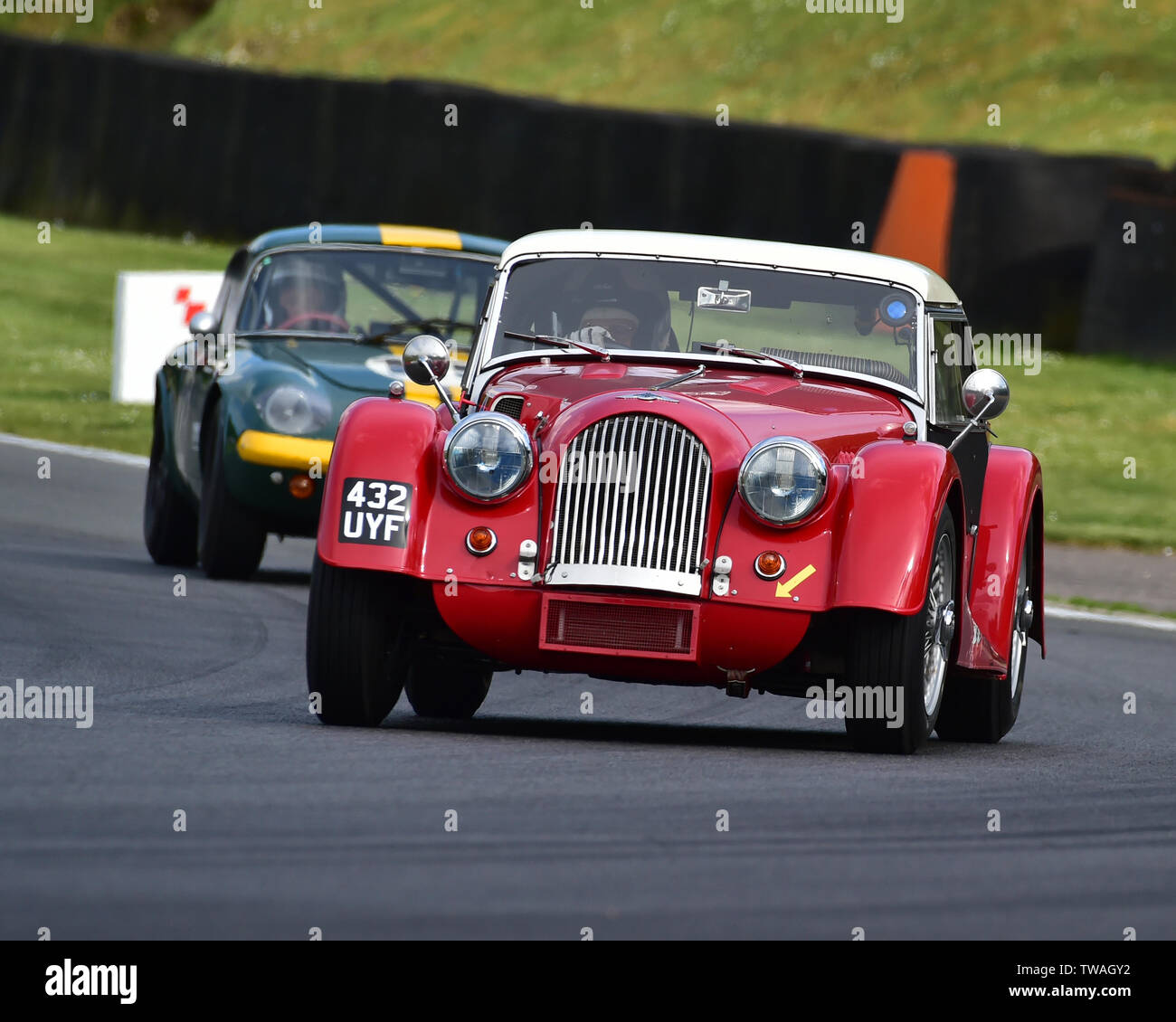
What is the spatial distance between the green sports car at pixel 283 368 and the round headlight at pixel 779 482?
492 centimetres

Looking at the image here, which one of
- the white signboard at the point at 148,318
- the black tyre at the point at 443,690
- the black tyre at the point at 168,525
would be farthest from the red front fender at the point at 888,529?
the white signboard at the point at 148,318

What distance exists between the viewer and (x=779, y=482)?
24.0 feet

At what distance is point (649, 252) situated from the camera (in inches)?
338

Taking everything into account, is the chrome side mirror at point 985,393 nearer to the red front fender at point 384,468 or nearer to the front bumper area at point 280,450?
the red front fender at point 384,468

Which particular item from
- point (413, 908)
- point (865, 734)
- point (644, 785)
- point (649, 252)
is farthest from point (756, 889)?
point (649, 252)

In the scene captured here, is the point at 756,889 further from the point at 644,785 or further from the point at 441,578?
the point at 441,578

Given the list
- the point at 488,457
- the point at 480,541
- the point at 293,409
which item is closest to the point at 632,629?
the point at 480,541

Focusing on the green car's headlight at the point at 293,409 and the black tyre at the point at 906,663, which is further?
the green car's headlight at the point at 293,409

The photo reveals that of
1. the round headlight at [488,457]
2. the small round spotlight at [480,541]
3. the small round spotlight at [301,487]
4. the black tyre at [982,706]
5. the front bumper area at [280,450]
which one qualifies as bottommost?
the black tyre at [982,706]

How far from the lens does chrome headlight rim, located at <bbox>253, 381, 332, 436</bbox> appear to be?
12.0m

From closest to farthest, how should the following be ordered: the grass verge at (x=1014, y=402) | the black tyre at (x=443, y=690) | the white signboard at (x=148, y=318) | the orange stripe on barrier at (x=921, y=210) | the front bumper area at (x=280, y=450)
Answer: the black tyre at (x=443, y=690)
the front bumper area at (x=280, y=450)
the grass verge at (x=1014, y=402)
the white signboard at (x=148, y=318)
the orange stripe on barrier at (x=921, y=210)

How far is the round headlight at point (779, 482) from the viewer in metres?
7.30

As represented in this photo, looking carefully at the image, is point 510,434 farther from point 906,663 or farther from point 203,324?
point 203,324

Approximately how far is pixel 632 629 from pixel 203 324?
569 cm
